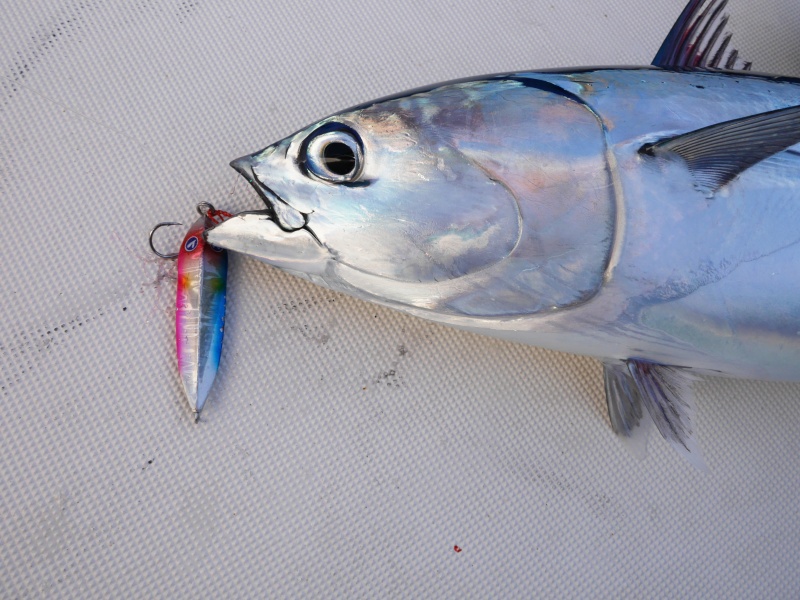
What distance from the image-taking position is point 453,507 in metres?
1.40

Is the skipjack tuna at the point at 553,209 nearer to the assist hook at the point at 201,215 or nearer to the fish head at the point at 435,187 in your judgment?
the fish head at the point at 435,187

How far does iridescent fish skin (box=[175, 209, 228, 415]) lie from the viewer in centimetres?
134

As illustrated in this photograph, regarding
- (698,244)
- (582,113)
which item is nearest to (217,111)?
(582,113)

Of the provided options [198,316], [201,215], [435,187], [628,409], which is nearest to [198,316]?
[198,316]

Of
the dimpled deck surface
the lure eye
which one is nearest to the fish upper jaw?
the lure eye

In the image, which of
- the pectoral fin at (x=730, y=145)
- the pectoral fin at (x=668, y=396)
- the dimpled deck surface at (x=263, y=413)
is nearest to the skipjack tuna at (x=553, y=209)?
the pectoral fin at (x=730, y=145)

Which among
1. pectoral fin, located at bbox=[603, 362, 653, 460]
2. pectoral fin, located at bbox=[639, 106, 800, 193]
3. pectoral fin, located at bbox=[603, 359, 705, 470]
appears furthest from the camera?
pectoral fin, located at bbox=[603, 362, 653, 460]

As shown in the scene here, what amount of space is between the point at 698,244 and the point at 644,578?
0.81m

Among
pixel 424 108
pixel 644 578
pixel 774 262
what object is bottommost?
pixel 644 578

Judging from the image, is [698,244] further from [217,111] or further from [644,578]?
[217,111]

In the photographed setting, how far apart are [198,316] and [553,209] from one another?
779 millimetres

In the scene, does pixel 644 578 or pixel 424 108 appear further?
pixel 644 578

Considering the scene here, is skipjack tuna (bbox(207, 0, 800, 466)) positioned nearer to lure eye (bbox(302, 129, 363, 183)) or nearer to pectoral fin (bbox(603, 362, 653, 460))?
lure eye (bbox(302, 129, 363, 183))

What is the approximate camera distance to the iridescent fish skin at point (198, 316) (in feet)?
4.39
